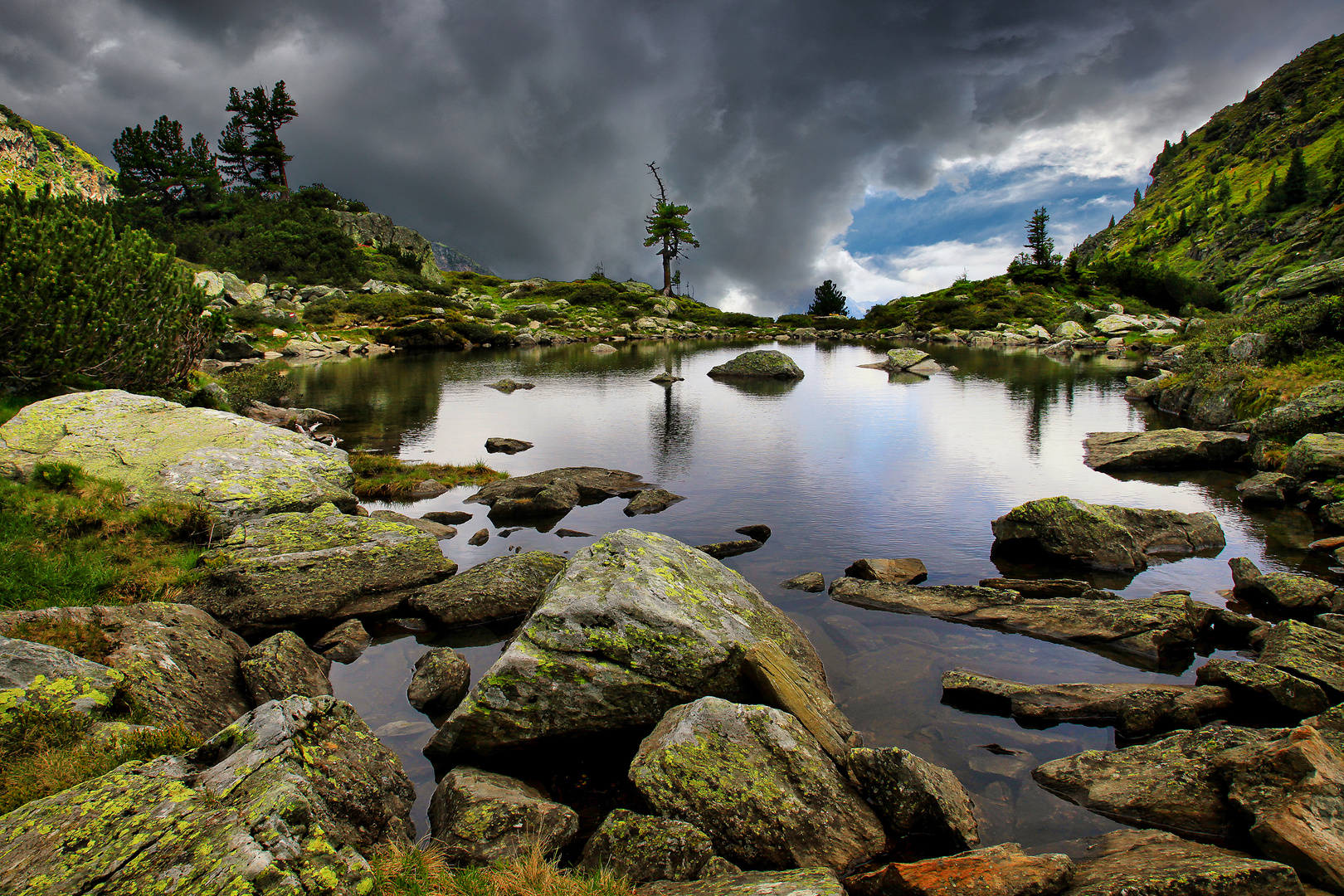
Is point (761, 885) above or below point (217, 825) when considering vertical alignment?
below

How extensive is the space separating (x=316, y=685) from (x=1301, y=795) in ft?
42.9

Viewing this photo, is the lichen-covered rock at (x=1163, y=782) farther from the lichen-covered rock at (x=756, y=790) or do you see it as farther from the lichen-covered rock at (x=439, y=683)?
the lichen-covered rock at (x=439, y=683)

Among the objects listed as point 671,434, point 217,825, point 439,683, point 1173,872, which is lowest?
point 439,683

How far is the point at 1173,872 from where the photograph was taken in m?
6.11

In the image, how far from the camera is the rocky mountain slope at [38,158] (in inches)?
6265

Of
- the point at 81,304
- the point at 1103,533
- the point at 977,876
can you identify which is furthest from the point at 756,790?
the point at 81,304

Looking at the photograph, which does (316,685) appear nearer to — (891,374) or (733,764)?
(733,764)

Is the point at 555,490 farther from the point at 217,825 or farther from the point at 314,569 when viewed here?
the point at 217,825

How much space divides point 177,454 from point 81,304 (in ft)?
26.4

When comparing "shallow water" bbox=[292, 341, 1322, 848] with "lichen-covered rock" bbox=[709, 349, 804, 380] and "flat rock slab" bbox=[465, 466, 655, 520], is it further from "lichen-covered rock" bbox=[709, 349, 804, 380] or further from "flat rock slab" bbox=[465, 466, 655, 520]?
"lichen-covered rock" bbox=[709, 349, 804, 380]

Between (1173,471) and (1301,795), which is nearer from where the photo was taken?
(1301,795)

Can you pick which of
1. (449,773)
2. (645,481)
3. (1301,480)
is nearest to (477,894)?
(449,773)

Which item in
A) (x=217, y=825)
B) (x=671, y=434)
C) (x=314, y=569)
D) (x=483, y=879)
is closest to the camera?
(x=217, y=825)

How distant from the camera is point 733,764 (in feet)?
24.9
